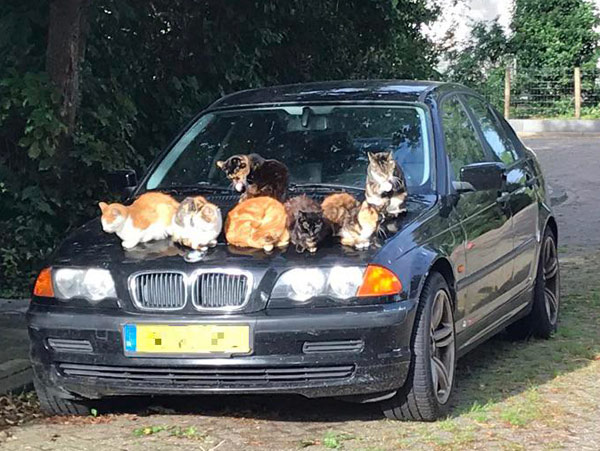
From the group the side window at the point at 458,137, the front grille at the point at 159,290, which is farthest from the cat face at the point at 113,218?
the side window at the point at 458,137

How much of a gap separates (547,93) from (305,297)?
29.8 metres

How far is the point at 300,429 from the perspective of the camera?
516 cm

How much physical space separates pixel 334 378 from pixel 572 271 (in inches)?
217

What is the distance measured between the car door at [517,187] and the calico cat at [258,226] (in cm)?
205

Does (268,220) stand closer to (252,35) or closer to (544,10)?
(252,35)

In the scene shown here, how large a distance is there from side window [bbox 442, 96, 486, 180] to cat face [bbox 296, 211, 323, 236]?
→ 130cm

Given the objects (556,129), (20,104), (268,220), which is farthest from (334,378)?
(556,129)

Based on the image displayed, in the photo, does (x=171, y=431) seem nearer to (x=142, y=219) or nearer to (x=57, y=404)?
(x=57, y=404)

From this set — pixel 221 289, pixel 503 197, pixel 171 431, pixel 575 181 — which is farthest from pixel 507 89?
pixel 221 289

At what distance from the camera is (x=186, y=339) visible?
15.7 ft

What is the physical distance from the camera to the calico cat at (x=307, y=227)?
4895mm

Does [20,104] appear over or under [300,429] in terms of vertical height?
over

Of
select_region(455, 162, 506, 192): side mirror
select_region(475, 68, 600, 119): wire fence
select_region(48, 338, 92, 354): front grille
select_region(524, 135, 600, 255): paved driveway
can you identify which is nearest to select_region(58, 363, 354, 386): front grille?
Answer: select_region(48, 338, 92, 354): front grille

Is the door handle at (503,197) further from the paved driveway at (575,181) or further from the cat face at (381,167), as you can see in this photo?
the paved driveway at (575,181)
